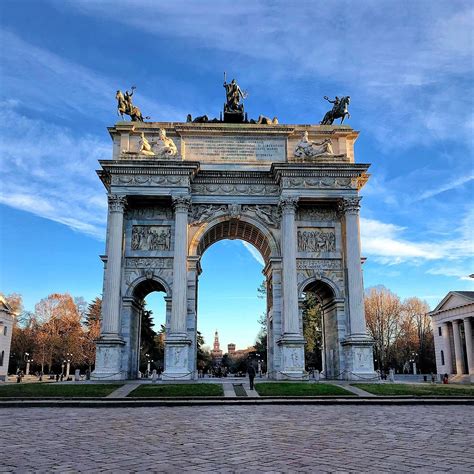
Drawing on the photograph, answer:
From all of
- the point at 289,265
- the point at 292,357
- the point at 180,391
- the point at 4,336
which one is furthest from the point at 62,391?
the point at 4,336

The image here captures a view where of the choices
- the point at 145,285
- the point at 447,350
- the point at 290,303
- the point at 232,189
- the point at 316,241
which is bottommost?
the point at 447,350

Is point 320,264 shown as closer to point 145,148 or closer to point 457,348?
point 145,148

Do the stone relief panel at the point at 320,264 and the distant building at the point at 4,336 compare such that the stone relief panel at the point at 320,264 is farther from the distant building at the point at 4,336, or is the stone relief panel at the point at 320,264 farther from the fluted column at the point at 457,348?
the distant building at the point at 4,336

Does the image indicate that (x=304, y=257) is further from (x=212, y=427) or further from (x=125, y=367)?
(x=212, y=427)

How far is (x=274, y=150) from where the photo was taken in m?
35.1

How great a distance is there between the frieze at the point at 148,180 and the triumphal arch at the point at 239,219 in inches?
2.5

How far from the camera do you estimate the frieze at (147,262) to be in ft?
108

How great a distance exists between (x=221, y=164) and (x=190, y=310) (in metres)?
10.0

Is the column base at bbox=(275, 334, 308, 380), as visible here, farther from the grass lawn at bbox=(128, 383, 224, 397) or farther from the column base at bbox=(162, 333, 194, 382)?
the grass lawn at bbox=(128, 383, 224, 397)

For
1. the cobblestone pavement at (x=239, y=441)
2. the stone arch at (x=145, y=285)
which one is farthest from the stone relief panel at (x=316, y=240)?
the cobblestone pavement at (x=239, y=441)

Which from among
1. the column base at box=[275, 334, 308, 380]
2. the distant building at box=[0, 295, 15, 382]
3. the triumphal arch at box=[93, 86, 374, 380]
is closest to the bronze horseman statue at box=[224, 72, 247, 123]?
the triumphal arch at box=[93, 86, 374, 380]

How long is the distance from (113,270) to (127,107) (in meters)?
11.9

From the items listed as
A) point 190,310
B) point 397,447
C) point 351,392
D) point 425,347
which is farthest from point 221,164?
point 425,347

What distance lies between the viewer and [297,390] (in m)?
22.8
